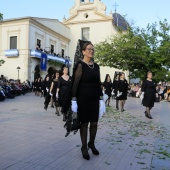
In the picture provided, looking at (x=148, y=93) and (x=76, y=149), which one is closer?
(x=76, y=149)

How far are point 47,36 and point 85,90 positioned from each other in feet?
113

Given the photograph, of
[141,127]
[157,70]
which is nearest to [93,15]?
[157,70]

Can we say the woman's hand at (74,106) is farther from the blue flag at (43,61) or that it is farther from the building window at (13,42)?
the building window at (13,42)

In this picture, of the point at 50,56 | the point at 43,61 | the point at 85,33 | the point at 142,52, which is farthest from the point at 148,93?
the point at 85,33

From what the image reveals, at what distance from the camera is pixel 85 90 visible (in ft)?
14.7

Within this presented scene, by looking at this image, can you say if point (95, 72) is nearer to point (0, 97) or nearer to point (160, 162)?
point (160, 162)

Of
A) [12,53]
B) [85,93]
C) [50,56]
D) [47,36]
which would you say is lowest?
[85,93]

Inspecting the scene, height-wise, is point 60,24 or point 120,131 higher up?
point 60,24

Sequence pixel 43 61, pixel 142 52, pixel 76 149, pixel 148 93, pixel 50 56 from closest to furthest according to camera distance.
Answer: pixel 76 149 → pixel 148 93 → pixel 142 52 → pixel 43 61 → pixel 50 56

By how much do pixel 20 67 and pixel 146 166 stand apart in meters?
31.3

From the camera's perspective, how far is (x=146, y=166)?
416 cm

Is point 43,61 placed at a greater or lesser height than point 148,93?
greater

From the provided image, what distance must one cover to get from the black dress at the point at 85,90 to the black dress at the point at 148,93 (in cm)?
595

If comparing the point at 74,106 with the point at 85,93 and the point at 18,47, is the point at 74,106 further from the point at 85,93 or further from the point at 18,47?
the point at 18,47
